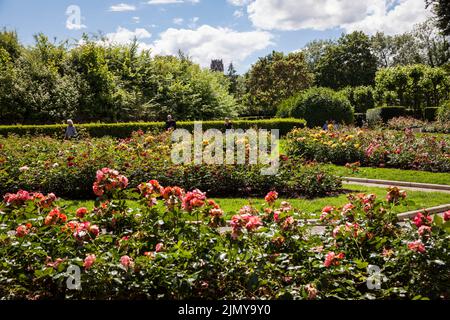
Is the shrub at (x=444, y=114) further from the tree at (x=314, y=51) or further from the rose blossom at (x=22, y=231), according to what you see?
the tree at (x=314, y=51)

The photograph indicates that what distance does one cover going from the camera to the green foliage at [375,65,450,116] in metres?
37.5

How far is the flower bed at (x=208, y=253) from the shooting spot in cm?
285

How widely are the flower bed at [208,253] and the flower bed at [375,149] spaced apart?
830 cm

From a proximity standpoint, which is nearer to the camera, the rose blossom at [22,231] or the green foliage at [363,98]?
the rose blossom at [22,231]

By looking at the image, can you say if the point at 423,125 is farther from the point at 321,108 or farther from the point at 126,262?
the point at 126,262

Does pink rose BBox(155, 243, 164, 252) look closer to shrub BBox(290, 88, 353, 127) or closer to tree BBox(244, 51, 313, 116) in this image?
shrub BBox(290, 88, 353, 127)

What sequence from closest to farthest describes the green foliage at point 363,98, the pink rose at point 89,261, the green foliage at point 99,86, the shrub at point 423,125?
1. the pink rose at point 89,261
2. the green foliage at point 99,86
3. the shrub at point 423,125
4. the green foliage at point 363,98

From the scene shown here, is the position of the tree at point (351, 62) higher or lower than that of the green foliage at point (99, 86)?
higher

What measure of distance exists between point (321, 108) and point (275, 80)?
2537 cm

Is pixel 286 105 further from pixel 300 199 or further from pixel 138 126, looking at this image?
pixel 300 199

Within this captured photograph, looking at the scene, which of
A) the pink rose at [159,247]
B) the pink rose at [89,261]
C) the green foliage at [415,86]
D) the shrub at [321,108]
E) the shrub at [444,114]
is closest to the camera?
the pink rose at [89,261]

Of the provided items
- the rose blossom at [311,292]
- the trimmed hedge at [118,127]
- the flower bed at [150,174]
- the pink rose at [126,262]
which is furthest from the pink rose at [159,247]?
the trimmed hedge at [118,127]

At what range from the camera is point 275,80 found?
160ft
